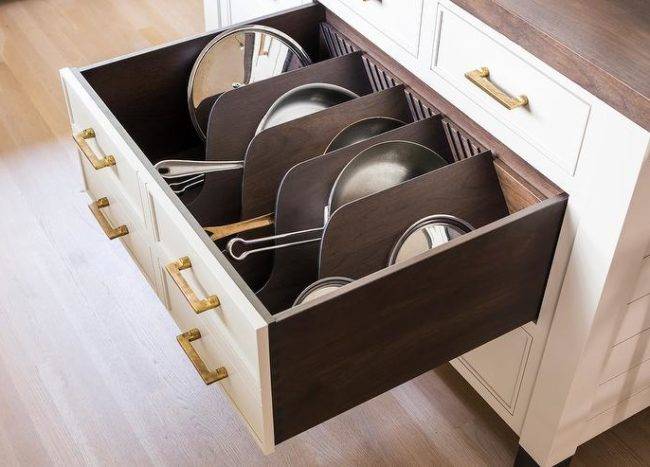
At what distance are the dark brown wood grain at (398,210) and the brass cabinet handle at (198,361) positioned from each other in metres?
0.17

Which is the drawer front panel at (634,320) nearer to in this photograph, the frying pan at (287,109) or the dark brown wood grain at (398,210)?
the dark brown wood grain at (398,210)

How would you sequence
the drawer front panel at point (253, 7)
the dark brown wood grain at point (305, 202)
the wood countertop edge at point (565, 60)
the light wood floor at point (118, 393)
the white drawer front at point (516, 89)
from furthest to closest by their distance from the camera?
the drawer front panel at point (253, 7) < the light wood floor at point (118, 393) < the dark brown wood grain at point (305, 202) < the white drawer front at point (516, 89) < the wood countertop edge at point (565, 60)

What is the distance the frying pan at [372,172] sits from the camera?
113cm

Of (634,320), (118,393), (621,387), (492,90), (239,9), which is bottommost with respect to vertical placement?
(118,393)

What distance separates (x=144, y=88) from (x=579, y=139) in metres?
0.65

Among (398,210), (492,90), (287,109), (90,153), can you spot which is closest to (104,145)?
(90,153)

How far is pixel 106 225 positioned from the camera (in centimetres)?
130

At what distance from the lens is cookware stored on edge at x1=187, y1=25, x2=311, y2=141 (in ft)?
4.34

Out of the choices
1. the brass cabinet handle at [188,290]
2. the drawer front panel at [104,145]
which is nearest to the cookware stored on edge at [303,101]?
the drawer front panel at [104,145]

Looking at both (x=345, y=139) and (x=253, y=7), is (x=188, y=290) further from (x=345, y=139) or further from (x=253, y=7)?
(x=253, y=7)

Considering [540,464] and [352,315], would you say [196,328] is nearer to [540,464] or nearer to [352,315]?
[352,315]

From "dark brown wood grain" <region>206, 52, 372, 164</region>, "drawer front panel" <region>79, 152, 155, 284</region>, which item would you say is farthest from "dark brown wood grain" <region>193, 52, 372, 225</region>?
"drawer front panel" <region>79, 152, 155, 284</region>

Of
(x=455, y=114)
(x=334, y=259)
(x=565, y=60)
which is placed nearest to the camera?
(x=565, y=60)

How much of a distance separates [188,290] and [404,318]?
0.24 meters
